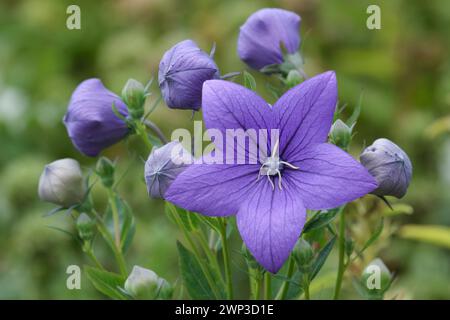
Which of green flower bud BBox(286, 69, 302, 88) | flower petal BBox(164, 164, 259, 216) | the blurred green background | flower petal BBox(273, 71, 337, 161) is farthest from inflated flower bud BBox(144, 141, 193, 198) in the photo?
the blurred green background

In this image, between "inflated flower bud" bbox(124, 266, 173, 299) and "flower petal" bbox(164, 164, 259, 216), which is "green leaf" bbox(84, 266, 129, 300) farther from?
"flower petal" bbox(164, 164, 259, 216)

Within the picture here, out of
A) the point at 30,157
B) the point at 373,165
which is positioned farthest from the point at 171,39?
the point at 373,165

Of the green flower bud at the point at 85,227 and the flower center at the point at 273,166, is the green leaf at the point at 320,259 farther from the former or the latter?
the green flower bud at the point at 85,227

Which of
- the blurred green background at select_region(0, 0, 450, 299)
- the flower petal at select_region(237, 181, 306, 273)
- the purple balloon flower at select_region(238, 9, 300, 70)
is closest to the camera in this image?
the flower petal at select_region(237, 181, 306, 273)

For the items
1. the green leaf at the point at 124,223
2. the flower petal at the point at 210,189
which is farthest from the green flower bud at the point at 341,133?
the green leaf at the point at 124,223
